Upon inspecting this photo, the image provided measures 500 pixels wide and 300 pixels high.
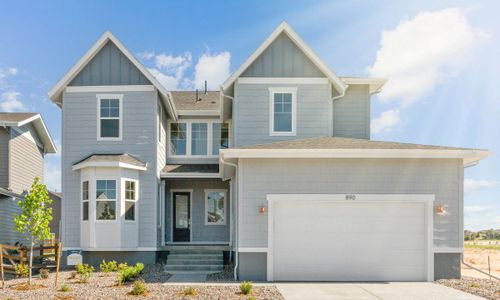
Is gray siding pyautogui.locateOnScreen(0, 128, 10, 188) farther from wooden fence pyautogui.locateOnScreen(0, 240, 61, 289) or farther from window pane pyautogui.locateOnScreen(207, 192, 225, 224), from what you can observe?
window pane pyautogui.locateOnScreen(207, 192, 225, 224)

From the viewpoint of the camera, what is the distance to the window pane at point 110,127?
591 inches

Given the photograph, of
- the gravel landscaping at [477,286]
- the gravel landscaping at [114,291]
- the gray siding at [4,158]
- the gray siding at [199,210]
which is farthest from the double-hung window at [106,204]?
the gravel landscaping at [477,286]

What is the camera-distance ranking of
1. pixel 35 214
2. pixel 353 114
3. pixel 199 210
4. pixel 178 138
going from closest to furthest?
pixel 35 214 < pixel 353 114 < pixel 199 210 < pixel 178 138

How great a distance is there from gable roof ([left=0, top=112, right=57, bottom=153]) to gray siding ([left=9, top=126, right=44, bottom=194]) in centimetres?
42

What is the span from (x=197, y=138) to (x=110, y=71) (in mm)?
4682

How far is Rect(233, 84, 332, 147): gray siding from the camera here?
14.2 m

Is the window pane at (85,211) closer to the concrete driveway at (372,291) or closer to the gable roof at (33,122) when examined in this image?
the gable roof at (33,122)

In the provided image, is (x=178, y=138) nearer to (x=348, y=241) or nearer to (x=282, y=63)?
(x=282, y=63)

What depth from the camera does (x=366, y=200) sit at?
36.6 feet

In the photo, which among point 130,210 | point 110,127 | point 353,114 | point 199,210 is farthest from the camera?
point 199,210

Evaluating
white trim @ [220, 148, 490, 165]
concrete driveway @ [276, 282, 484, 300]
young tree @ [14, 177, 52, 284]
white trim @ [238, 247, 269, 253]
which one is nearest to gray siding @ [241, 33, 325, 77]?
white trim @ [220, 148, 490, 165]

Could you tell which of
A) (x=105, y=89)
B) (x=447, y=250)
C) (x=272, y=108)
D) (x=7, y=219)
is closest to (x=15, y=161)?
(x=7, y=219)

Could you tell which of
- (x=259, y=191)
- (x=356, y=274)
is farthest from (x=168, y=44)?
(x=356, y=274)

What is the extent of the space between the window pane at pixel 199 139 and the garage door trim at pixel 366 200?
24.3 ft
